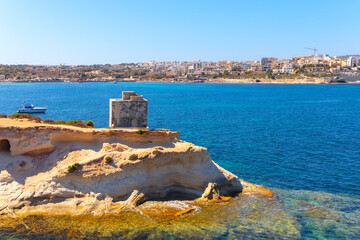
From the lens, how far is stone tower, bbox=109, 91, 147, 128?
107 feet

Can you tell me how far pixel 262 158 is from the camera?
40.0 meters

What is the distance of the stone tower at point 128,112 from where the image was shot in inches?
1284

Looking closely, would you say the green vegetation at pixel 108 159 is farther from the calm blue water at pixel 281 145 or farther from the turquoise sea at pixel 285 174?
the calm blue water at pixel 281 145

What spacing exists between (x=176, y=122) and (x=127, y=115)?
34.6 metres

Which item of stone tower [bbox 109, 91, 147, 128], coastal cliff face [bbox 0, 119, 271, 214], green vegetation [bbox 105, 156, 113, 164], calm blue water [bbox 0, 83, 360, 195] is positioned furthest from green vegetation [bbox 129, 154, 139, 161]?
calm blue water [bbox 0, 83, 360, 195]

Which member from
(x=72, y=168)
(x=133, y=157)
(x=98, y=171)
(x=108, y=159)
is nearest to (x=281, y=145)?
(x=133, y=157)

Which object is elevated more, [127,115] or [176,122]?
[127,115]

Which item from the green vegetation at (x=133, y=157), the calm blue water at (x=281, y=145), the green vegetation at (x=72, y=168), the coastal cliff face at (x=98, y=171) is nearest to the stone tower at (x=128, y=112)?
the coastal cliff face at (x=98, y=171)

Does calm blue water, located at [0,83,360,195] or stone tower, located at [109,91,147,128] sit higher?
stone tower, located at [109,91,147,128]

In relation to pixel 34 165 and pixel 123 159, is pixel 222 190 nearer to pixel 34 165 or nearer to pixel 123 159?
pixel 123 159

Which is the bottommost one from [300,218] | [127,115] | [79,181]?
[300,218]

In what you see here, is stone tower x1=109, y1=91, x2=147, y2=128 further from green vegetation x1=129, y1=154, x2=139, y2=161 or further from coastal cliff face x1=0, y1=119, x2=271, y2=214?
green vegetation x1=129, y1=154, x2=139, y2=161

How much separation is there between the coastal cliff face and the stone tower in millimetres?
4366

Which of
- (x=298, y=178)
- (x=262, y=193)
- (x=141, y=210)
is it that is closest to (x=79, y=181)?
(x=141, y=210)
